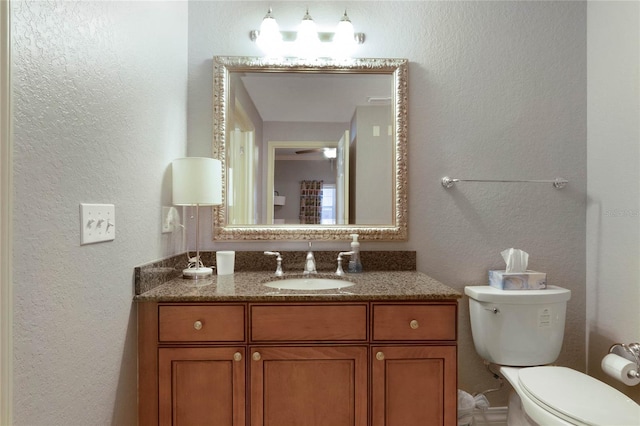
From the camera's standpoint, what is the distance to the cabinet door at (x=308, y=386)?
1298mm

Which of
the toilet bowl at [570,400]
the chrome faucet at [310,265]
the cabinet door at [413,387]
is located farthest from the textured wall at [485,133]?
the cabinet door at [413,387]

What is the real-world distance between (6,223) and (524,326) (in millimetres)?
1822

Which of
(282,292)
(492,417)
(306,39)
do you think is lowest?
(492,417)

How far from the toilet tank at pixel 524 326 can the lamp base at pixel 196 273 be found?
125 cm

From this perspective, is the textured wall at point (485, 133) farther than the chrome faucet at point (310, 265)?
Yes

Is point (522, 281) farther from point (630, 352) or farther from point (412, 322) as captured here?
point (412, 322)

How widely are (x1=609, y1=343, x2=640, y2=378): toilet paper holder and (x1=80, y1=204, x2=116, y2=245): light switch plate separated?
1.99m

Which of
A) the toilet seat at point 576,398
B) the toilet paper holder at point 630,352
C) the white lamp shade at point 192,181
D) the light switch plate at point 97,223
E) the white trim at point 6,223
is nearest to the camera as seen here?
the white trim at point 6,223

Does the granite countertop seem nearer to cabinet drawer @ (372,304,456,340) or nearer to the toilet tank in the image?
cabinet drawer @ (372,304,456,340)

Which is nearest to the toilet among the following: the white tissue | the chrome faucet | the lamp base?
the white tissue

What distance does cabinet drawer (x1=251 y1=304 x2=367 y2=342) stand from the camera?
1.31 m

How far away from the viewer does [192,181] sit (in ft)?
5.14

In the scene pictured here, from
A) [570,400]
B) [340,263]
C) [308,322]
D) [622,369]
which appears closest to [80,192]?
[308,322]

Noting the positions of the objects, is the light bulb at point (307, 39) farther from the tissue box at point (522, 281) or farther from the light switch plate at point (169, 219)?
the tissue box at point (522, 281)
